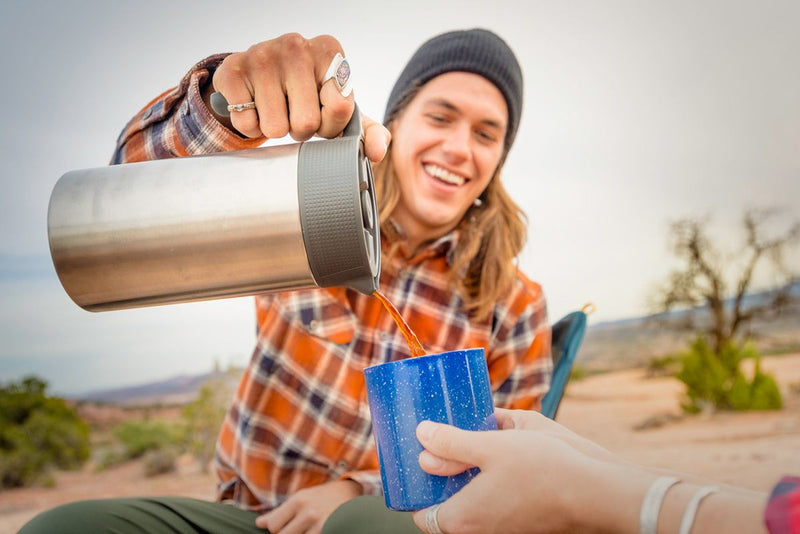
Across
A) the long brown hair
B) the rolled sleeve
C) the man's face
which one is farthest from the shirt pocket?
the rolled sleeve

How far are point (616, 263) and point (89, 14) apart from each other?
13.9ft

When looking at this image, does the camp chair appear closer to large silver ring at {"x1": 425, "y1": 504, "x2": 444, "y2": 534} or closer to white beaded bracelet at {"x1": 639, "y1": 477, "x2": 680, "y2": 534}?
large silver ring at {"x1": 425, "y1": 504, "x2": 444, "y2": 534}

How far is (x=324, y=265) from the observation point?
82 centimetres

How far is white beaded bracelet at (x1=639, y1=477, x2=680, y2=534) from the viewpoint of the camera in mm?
567

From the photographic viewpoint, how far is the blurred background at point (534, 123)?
350 centimetres

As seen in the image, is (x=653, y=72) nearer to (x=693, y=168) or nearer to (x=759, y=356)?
(x=693, y=168)

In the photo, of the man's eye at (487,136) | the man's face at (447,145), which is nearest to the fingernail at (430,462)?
the man's face at (447,145)

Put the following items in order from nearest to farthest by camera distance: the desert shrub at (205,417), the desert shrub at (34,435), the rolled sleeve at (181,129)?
the rolled sleeve at (181,129)
the desert shrub at (34,435)
the desert shrub at (205,417)

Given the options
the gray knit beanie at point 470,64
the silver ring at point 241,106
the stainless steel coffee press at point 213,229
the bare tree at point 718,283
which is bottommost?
the bare tree at point 718,283

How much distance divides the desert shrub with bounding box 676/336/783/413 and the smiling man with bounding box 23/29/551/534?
151 inches

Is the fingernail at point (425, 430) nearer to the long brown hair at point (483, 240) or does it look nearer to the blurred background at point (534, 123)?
the long brown hair at point (483, 240)

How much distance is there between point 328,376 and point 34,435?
145 inches

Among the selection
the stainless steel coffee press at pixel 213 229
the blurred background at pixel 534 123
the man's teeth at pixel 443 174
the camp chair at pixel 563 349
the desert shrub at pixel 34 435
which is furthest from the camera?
the desert shrub at pixel 34 435

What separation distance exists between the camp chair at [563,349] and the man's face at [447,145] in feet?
1.39
